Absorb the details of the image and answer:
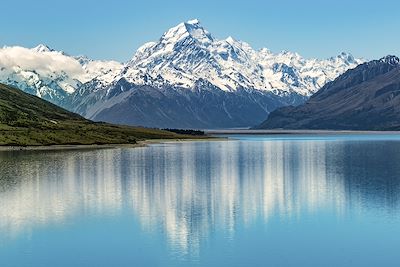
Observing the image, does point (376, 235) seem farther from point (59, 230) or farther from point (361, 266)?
point (59, 230)

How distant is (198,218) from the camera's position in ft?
273

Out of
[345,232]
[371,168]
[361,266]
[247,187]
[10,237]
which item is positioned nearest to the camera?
[361,266]

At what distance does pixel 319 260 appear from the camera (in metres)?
60.8

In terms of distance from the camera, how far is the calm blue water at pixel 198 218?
207ft

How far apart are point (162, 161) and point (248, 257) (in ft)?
409

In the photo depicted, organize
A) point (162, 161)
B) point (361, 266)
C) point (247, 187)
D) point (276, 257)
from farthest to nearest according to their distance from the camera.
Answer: point (162, 161) < point (247, 187) < point (276, 257) < point (361, 266)

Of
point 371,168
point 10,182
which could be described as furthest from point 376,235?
point 371,168

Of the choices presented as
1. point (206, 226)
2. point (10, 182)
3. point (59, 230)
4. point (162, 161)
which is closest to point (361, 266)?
point (206, 226)

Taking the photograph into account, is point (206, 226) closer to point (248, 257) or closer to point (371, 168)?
point (248, 257)

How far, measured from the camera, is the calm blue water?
207 feet

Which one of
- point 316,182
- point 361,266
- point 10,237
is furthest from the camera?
point 316,182

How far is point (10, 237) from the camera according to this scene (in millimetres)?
70312

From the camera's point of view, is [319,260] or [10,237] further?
[10,237]

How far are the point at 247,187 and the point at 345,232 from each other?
44.8 m
